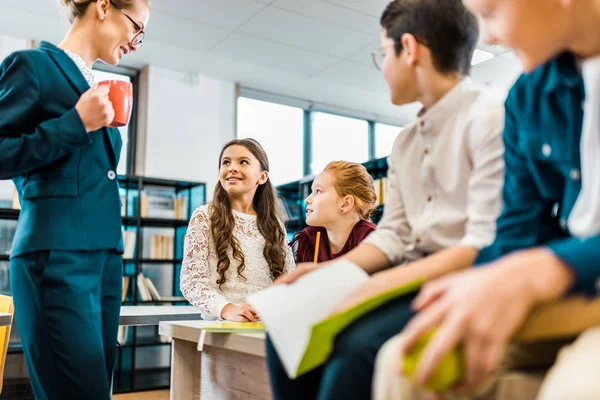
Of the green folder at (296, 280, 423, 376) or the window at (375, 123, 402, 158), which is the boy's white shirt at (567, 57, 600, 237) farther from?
the window at (375, 123, 402, 158)

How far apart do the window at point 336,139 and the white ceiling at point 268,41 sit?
1.70 feet

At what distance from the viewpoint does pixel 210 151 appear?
5.92 metres

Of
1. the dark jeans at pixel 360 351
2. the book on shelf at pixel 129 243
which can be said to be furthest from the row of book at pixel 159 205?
the dark jeans at pixel 360 351

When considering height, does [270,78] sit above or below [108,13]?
above

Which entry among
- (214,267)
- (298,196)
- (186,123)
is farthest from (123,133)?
(214,267)

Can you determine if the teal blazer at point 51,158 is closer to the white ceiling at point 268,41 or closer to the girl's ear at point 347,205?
the girl's ear at point 347,205

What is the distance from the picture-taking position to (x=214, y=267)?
2115mm

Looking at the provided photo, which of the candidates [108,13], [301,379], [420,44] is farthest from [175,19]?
[301,379]

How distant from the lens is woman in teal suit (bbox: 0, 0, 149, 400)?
3.73ft

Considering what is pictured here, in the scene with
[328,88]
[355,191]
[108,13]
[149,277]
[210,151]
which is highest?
[328,88]

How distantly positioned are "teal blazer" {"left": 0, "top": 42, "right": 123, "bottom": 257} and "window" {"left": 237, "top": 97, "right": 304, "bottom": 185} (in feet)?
16.5

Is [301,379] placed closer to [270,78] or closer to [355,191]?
[355,191]

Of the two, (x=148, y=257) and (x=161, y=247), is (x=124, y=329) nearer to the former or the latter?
(x=148, y=257)

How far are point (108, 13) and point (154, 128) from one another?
14.4 feet
